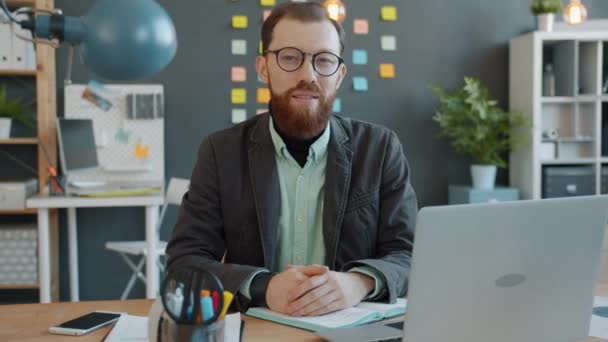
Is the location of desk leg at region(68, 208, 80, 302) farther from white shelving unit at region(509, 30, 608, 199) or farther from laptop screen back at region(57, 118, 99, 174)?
white shelving unit at region(509, 30, 608, 199)

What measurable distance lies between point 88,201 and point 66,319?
2365 millimetres

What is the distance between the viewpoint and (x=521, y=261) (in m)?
1.05

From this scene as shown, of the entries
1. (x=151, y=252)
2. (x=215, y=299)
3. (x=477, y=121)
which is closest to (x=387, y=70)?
(x=477, y=121)

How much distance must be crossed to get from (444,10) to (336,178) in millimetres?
3265

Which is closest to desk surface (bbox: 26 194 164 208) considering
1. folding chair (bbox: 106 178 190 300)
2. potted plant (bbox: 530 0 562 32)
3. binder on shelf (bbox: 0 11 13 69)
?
folding chair (bbox: 106 178 190 300)

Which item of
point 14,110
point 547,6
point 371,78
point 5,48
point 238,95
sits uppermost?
point 547,6

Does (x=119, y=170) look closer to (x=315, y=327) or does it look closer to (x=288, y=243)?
(x=288, y=243)

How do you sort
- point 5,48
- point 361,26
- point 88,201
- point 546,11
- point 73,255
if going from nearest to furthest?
point 88,201 < point 5,48 < point 73,255 < point 546,11 < point 361,26

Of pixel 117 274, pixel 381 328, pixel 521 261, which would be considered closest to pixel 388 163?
pixel 381 328

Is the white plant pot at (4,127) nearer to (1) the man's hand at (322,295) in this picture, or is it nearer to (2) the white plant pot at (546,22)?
(1) the man's hand at (322,295)

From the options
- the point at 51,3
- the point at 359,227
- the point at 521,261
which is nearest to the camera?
the point at 521,261

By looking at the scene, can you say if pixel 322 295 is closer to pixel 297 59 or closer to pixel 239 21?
pixel 297 59

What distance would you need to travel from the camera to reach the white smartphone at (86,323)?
131 centimetres

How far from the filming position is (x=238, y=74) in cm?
456
